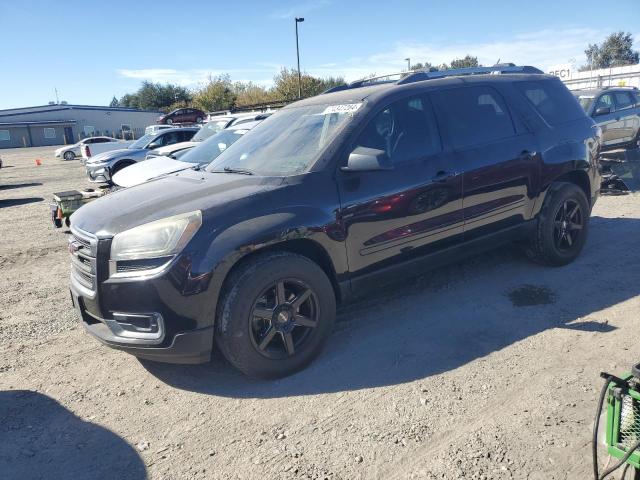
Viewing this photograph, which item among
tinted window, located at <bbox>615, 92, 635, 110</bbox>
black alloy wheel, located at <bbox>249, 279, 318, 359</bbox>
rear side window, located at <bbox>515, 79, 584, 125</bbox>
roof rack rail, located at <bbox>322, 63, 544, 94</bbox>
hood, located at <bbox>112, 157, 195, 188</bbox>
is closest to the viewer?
black alloy wheel, located at <bbox>249, 279, 318, 359</bbox>

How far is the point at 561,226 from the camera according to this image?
500cm

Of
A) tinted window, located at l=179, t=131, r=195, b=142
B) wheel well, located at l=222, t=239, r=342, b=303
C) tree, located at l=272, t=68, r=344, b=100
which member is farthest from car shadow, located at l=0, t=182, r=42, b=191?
tree, located at l=272, t=68, r=344, b=100

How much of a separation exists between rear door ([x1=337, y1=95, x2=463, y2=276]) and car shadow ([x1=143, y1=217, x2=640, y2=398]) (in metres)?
0.59

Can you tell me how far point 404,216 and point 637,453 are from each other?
2279mm

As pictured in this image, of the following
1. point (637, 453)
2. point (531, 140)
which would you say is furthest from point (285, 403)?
point (531, 140)

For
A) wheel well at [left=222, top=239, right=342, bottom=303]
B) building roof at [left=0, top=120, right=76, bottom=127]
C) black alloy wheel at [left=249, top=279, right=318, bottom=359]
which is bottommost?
black alloy wheel at [left=249, top=279, right=318, bottom=359]

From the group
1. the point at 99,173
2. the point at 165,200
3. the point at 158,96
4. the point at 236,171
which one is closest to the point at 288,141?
the point at 236,171

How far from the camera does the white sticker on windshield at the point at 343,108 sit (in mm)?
3912

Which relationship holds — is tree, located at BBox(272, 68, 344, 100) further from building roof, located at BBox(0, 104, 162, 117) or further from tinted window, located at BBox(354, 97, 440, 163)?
tinted window, located at BBox(354, 97, 440, 163)

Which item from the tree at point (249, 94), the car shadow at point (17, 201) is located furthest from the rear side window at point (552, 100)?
the tree at point (249, 94)

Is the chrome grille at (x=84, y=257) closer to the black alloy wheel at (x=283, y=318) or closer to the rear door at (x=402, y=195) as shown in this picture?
the black alloy wheel at (x=283, y=318)

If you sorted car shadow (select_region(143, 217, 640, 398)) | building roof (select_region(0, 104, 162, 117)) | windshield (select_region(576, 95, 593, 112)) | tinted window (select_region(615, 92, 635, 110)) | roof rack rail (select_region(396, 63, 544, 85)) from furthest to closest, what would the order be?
1. building roof (select_region(0, 104, 162, 117))
2. tinted window (select_region(615, 92, 635, 110))
3. windshield (select_region(576, 95, 593, 112))
4. roof rack rail (select_region(396, 63, 544, 85))
5. car shadow (select_region(143, 217, 640, 398))

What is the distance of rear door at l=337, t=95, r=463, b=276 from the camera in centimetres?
364

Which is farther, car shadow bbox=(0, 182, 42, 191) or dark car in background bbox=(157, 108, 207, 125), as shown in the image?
dark car in background bbox=(157, 108, 207, 125)
